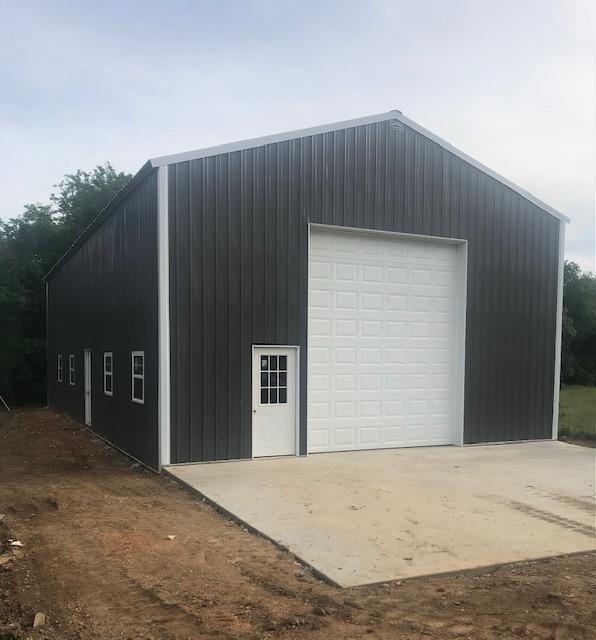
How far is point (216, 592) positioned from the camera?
4.38 meters

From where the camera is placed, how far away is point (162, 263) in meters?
9.15

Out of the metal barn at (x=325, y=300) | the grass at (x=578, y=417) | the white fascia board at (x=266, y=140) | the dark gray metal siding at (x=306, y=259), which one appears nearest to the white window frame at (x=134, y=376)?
the metal barn at (x=325, y=300)

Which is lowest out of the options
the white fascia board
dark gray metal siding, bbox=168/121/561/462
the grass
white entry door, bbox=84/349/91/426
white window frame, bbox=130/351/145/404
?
the grass

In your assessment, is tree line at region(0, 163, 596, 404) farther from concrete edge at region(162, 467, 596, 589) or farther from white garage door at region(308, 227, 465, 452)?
concrete edge at region(162, 467, 596, 589)

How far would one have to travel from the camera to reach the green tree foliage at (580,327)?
32.6 metres

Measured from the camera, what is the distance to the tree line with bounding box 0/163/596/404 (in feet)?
77.6

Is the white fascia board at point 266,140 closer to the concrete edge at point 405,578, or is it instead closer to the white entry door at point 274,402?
the white entry door at point 274,402

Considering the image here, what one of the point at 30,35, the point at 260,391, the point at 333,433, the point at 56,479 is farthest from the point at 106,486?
the point at 30,35

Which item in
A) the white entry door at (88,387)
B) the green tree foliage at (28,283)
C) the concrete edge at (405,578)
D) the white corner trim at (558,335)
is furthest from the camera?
Answer: the green tree foliage at (28,283)

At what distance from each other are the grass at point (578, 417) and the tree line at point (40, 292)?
8.93m

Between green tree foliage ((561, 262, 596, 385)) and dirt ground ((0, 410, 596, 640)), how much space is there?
30.3 metres

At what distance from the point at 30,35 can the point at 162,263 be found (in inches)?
173

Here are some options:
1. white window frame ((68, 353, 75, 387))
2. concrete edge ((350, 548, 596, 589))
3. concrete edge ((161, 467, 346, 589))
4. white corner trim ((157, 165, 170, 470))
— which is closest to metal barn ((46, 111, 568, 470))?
white corner trim ((157, 165, 170, 470))

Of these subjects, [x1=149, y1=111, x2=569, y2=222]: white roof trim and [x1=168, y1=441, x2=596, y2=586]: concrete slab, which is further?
[x1=149, y1=111, x2=569, y2=222]: white roof trim
